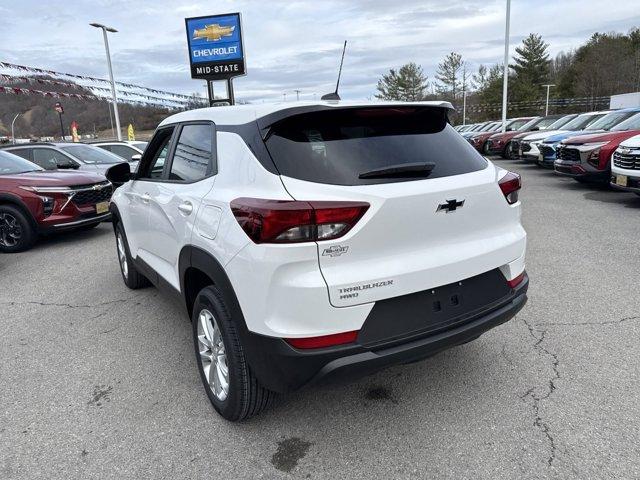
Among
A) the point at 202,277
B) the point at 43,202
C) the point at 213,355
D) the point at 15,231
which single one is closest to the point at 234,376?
the point at 213,355

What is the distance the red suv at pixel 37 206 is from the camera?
23.4ft

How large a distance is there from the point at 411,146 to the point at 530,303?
2379 millimetres

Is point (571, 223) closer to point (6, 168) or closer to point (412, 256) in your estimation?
point (412, 256)

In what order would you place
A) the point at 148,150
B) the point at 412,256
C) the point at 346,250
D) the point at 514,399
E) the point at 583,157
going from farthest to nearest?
the point at 583,157 → the point at 148,150 → the point at 514,399 → the point at 412,256 → the point at 346,250

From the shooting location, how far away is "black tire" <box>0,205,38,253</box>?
7.12 m

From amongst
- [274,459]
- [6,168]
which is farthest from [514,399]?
[6,168]

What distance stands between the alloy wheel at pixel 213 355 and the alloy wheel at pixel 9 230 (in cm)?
573

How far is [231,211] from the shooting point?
232 centimetres

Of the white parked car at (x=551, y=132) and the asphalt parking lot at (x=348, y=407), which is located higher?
the white parked car at (x=551, y=132)

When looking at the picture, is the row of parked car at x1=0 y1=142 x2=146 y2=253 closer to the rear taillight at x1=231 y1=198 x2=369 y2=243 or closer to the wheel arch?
the wheel arch

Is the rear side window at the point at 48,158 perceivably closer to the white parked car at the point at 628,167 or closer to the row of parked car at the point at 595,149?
the row of parked car at the point at 595,149

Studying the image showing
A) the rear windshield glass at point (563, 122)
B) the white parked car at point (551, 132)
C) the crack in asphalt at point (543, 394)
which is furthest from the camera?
the rear windshield glass at point (563, 122)

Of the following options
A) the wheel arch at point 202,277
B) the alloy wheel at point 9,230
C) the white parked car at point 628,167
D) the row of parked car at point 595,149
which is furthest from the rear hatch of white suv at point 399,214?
the alloy wheel at point 9,230

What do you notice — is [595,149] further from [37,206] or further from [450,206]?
[37,206]
